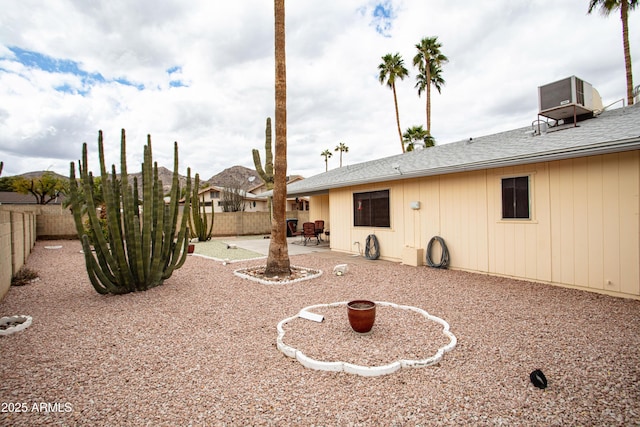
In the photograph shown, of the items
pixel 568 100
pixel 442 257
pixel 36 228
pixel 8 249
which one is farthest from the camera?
pixel 36 228

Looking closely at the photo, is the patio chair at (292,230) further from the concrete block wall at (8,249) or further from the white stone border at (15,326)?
the white stone border at (15,326)

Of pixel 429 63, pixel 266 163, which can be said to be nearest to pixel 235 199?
pixel 266 163

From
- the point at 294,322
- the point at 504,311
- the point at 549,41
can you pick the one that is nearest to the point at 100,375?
the point at 294,322

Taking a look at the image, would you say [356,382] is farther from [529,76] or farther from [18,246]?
[529,76]

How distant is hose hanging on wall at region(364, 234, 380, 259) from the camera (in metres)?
9.23

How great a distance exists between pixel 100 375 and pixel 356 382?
2.30 m

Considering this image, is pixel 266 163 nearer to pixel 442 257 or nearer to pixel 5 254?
pixel 442 257

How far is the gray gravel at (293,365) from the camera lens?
218 cm

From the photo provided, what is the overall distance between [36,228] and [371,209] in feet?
53.3

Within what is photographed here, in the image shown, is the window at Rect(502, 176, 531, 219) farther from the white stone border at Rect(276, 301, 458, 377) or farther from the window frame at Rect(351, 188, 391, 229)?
the white stone border at Rect(276, 301, 458, 377)

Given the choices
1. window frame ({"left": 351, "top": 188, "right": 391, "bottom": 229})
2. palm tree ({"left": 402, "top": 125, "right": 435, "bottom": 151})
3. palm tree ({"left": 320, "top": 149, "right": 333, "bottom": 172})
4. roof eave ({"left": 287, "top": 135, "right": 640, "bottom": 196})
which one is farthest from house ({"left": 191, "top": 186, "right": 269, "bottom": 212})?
palm tree ({"left": 320, "top": 149, "right": 333, "bottom": 172})

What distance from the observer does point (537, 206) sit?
594 centimetres

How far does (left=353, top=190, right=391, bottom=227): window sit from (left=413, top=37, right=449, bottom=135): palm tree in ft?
47.2

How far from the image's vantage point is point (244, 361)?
300 cm
